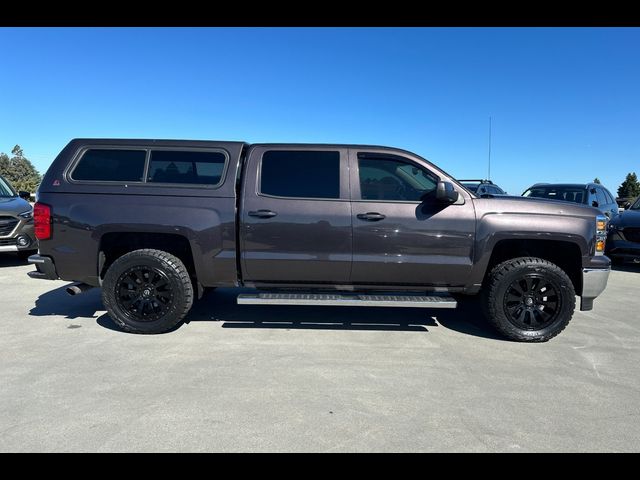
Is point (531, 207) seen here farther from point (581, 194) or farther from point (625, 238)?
point (581, 194)

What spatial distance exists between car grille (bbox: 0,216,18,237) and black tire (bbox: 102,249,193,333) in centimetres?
488

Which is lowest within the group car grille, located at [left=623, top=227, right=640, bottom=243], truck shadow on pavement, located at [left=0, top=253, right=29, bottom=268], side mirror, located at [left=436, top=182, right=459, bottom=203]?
truck shadow on pavement, located at [left=0, top=253, right=29, bottom=268]

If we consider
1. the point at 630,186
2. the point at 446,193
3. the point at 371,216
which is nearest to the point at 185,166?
the point at 371,216

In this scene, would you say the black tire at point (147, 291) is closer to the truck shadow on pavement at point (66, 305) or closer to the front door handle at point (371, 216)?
the truck shadow on pavement at point (66, 305)

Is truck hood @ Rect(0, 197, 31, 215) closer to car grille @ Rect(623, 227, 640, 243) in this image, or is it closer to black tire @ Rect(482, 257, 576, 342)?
black tire @ Rect(482, 257, 576, 342)

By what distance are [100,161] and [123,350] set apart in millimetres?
2012

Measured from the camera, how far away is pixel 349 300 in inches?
152

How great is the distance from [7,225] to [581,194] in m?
12.6

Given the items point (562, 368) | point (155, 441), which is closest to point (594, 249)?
point (562, 368)

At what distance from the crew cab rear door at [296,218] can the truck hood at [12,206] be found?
5.98 meters

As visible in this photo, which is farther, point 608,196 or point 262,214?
point 608,196

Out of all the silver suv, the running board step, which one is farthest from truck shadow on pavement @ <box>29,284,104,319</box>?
the silver suv

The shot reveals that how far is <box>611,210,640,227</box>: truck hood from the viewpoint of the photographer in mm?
7828
